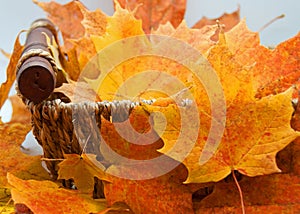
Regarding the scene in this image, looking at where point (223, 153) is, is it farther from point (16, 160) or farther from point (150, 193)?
point (16, 160)

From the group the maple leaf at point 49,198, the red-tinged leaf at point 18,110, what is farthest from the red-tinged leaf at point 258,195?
the red-tinged leaf at point 18,110

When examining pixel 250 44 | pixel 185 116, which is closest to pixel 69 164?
pixel 185 116

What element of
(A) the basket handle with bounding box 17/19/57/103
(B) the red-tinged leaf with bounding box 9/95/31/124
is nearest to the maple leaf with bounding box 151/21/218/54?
(A) the basket handle with bounding box 17/19/57/103

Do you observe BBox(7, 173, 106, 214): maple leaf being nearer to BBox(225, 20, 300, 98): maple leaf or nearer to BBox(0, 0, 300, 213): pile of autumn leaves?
BBox(0, 0, 300, 213): pile of autumn leaves

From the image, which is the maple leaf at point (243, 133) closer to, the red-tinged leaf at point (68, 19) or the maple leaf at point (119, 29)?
the maple leaf at point (119, 29)

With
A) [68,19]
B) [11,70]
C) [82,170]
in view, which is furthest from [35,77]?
[68,19]

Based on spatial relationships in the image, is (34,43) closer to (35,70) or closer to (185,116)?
(35,70)
